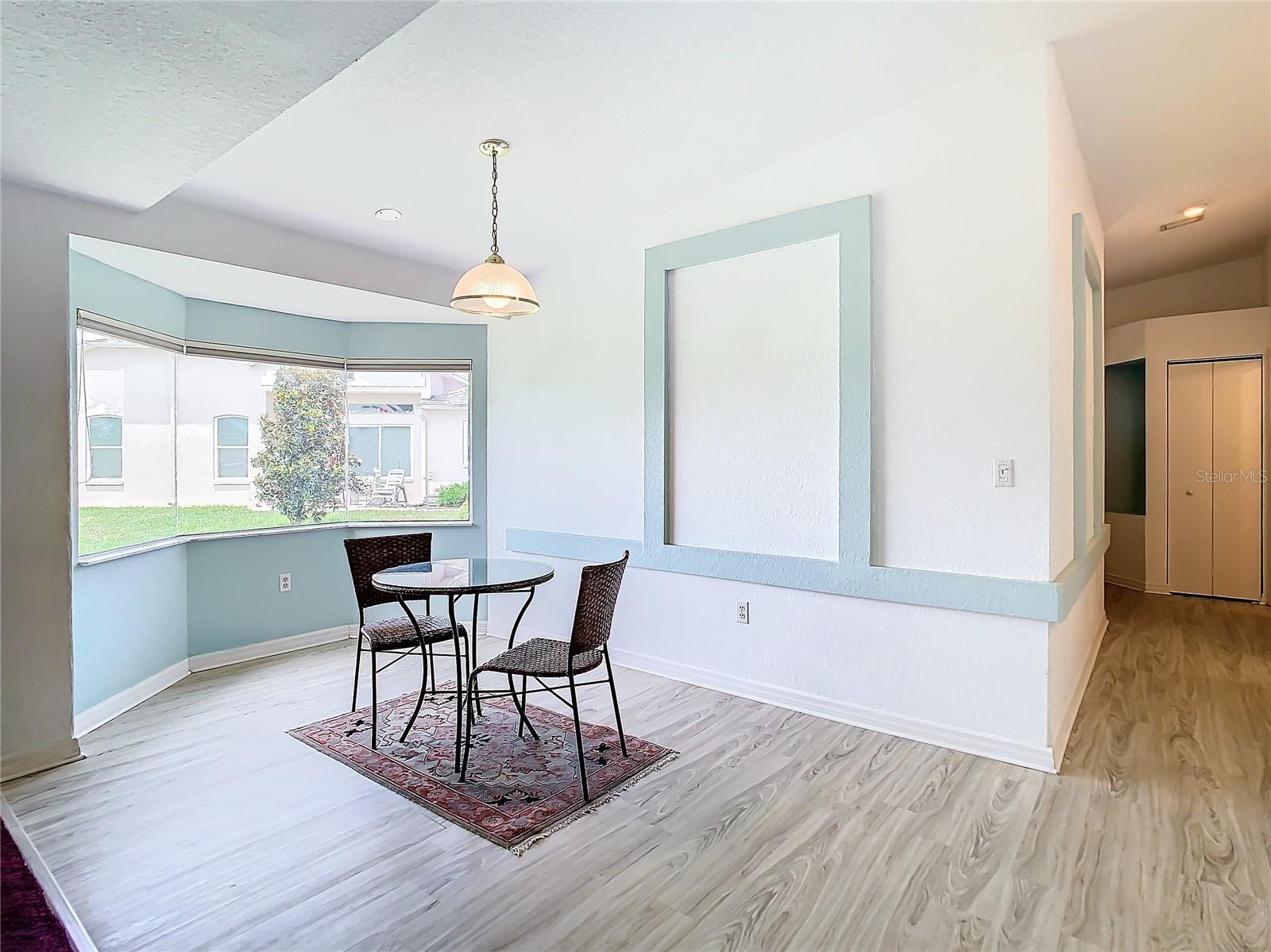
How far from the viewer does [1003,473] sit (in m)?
2.89

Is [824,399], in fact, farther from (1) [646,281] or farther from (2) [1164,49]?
(2) [1164,49]

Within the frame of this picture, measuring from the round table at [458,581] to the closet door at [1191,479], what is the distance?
614 centimetres

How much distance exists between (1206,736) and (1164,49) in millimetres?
2994

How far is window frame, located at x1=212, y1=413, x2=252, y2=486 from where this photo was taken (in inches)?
176

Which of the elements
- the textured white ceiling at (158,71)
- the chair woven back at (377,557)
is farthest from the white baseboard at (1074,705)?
the textured white ceiling at (158,71)

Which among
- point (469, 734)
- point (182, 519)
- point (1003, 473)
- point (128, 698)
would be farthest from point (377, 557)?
point (1003, 473)

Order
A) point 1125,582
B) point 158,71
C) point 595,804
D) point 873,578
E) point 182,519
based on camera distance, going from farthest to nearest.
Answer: point 1125,582 < point 182,519 < point 873,578 < point 595,804 < point 158,71

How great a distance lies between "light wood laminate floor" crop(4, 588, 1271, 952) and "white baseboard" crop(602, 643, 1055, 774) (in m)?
0.07

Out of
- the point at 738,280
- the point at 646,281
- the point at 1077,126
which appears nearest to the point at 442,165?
the point at 646,281

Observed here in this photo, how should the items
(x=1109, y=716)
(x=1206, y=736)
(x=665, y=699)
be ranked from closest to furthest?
(x=1206, y=736) < (x=1109, y=716) < (x=665, y=699)

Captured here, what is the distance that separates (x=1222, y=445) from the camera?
5988mm

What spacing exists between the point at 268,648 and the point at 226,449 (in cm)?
135

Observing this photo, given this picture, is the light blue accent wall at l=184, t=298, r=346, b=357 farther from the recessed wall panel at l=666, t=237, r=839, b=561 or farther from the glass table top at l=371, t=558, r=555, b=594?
the recessed wall panel at l=666, t=237, r=839, b=561

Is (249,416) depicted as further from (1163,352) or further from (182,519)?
(1163,352)
